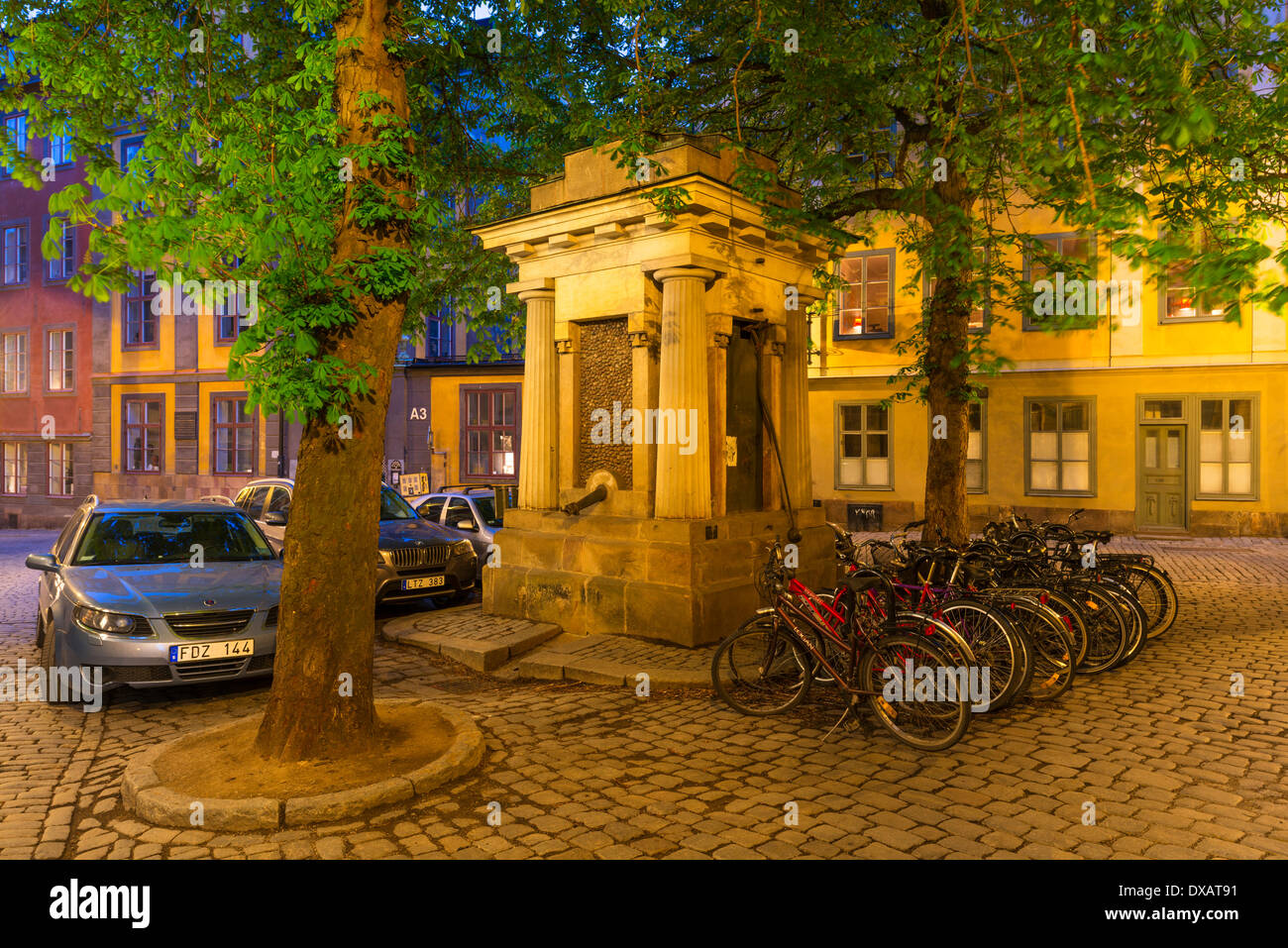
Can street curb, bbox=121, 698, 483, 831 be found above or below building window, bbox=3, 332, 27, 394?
below

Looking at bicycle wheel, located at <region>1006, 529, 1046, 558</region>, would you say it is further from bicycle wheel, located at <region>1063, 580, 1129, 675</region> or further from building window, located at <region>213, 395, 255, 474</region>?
building window, located at <region>213, 395, 255, 474</region>

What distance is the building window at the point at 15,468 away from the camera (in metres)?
31.0

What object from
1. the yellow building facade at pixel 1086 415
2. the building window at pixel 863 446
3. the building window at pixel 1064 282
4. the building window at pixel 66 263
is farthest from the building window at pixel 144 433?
the building window at pixel 1064 282

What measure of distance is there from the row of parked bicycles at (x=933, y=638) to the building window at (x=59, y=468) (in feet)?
102

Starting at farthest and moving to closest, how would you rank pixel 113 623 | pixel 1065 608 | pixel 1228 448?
1. pixel 1228 448
2. pixel 1065 608
3. pixel 113 623

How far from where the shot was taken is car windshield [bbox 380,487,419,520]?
12281 mm

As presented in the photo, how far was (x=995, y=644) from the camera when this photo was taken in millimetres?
6273

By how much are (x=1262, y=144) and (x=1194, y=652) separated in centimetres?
593

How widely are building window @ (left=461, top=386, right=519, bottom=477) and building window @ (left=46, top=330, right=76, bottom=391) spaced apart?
49.2ft

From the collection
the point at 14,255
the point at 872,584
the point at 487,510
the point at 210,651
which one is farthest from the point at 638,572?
the point at 14,255

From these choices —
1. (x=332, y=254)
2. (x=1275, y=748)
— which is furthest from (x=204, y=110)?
(x=1275, y=748)

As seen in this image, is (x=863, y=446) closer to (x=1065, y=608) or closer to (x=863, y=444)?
(x=863, y=444)

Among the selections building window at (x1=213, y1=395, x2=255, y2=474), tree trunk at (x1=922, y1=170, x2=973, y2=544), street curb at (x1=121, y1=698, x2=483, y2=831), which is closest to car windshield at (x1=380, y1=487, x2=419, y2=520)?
tree trunk at (x1=922, y1=170, x2=973, y2=544)

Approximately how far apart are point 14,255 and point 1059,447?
34292 mm
